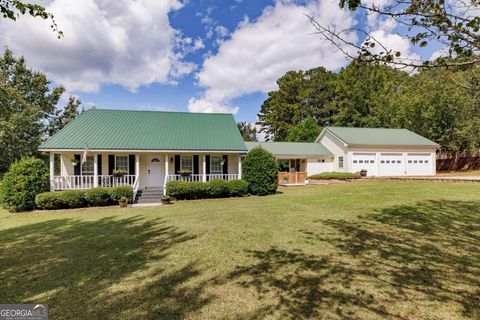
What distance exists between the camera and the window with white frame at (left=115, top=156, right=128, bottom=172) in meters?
16.7

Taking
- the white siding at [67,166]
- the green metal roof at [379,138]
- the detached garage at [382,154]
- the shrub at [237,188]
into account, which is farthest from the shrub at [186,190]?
the green metal roof at [379,138]

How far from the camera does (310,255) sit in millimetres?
5773

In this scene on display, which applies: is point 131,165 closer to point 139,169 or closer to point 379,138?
point 139,169

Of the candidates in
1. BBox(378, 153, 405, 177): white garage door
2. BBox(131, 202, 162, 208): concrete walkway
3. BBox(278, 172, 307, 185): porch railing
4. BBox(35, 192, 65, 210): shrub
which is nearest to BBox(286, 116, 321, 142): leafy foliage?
BBox(378, 153, 405, 177): white garage door

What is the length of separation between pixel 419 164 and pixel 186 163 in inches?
925

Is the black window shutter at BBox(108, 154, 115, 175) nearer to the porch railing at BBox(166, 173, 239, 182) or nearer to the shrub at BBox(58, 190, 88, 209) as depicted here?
the shrub at BBox(58, 190, 88, 209)

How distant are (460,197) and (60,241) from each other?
15395 mm

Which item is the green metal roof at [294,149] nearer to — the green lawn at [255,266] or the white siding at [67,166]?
the white siding at [67,166]

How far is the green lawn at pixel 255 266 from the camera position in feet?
12.4

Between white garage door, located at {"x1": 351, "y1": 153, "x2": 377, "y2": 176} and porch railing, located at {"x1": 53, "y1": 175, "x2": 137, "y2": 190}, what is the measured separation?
19822 mm

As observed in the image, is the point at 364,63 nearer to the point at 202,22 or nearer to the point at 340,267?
the point at 340,267

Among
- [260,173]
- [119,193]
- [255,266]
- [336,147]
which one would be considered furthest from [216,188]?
[336,147]

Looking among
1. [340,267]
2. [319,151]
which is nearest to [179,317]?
[340,267]

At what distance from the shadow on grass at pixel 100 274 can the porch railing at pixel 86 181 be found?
698 cm
